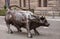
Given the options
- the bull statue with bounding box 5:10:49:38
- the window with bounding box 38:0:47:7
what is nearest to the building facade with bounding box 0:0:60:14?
the window with bounding box 38:0:47:7

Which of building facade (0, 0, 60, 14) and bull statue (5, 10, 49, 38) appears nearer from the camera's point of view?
bull statue (5, 10, 49, 38)

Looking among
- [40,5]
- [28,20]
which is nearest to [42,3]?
[40,5]

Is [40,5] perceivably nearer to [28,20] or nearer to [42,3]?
[42,3]

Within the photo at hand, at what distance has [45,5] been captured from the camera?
3278cm

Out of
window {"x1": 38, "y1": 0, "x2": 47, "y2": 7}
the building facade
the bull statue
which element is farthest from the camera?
window {"x1": 38, "y1": 0, "x2": 47, "y2": 7}

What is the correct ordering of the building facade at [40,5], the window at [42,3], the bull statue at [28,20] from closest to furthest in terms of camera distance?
the bull statue at [28,20]
the building facade at [40,5]
the window at [42,3]

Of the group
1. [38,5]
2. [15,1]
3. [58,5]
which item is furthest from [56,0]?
[15,1]

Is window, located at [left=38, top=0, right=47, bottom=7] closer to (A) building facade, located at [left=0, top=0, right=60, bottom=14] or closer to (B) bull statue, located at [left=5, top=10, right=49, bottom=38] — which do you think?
(A) building facade, located at [left=0, top=0, right=60, bottom=14]

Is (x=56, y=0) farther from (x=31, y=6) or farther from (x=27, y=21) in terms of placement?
(x=27, y=21)

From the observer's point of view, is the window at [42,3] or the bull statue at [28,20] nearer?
the bull statue at [28,20]

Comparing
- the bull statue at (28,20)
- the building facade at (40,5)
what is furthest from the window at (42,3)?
the bull statue at (28,20)

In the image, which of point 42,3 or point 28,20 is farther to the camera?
point 42,3

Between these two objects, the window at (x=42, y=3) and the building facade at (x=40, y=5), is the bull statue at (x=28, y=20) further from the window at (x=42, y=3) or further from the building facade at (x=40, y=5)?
the window at (x=42, y=3)

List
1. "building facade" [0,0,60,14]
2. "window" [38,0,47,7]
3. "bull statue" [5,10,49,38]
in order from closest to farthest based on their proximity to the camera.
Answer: "bull statue" [5,10,49,38]
"building facade" [0,0,60,14]
"window" [38,0,47,7]
